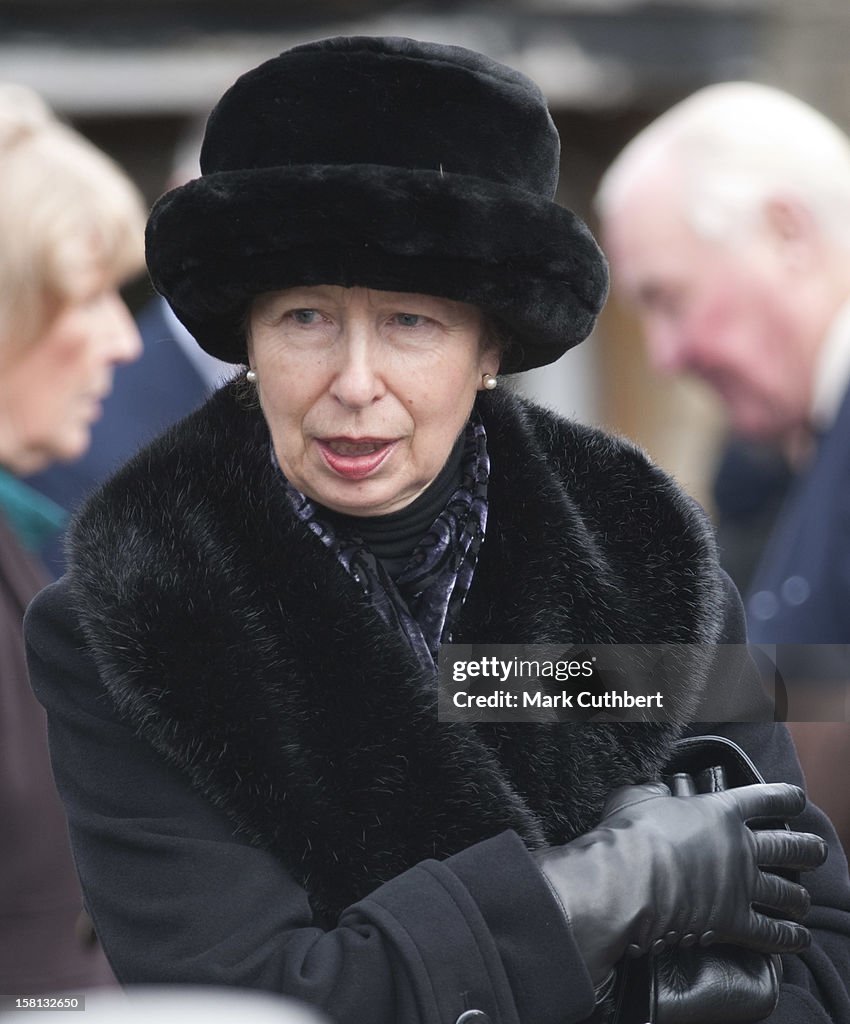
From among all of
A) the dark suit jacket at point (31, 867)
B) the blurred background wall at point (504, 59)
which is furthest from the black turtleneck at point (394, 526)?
the blurred background wall at point (504, 59)

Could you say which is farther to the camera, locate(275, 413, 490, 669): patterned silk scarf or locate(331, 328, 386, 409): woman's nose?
locate(275, 413, 490, 669): patterned silk scarf

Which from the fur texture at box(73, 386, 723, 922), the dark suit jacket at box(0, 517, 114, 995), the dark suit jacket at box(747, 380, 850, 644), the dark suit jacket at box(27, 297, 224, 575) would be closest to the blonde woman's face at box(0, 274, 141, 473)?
the dark suit jacket at box(27, 297, 224, 575)

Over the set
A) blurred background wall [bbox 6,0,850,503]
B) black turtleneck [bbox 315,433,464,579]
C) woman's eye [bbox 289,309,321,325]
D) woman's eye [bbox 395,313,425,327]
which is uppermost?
blurred background wall [bbox 6,0,850,503]

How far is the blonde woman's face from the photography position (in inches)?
103

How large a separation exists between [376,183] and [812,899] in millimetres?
925

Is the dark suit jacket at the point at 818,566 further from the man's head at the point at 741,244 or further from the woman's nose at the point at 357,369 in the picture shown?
the woman's nose at the point at 357,369

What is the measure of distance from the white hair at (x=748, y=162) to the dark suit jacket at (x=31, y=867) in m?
1.80

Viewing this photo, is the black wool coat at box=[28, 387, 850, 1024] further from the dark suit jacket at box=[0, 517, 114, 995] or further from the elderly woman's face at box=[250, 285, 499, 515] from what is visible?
the dark suit jacket at box=[0, 517, 114, 995]

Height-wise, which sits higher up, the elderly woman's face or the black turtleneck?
the elderly woman's face

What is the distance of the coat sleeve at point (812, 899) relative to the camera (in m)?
1.65

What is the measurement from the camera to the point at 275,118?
149 cm

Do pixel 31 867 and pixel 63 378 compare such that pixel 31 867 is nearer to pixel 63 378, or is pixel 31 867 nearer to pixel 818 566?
pixel 63 378

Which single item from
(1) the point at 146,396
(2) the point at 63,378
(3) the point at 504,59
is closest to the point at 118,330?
(2) the point at 63,378

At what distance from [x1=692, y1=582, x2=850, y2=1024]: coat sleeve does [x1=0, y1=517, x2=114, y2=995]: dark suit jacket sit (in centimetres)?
86
